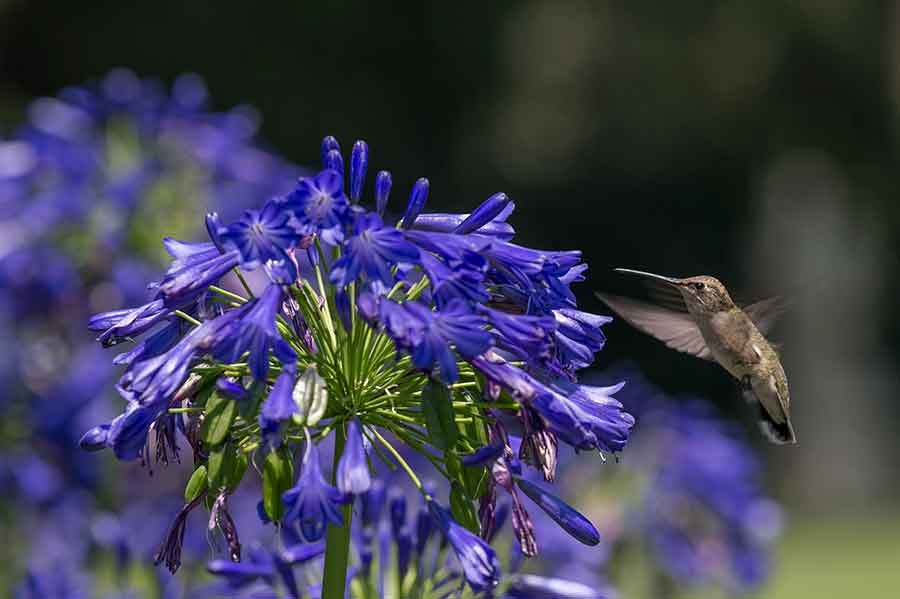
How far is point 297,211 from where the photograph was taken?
2.60 metres

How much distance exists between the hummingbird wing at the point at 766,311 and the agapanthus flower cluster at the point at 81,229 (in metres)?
2.81

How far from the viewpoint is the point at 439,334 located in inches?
96.6

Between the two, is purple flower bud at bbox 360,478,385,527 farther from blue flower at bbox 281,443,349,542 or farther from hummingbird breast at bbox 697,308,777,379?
hummingbird breast at bbox 697,308,777,379

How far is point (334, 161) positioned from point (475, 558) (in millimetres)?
847

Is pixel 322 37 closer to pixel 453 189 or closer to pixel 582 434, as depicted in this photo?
pixel 453 189

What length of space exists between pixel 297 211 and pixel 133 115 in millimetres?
4638

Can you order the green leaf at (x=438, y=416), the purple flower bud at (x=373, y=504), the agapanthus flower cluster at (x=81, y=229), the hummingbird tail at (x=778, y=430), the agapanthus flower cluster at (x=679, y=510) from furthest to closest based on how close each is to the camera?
the agapanthus flower cluster at (x=81, y=229), the agapanthus flower cluster at (x=679, y=510), the hummingbird tail at (x=778, y=430), the purple flower bud at (x=373, y=504), the green leaf at (x=438, y=416)

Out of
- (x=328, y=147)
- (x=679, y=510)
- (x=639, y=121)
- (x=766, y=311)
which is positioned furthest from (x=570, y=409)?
(x=639, y=121)

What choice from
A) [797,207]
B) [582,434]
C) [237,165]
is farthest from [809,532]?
[582,434]

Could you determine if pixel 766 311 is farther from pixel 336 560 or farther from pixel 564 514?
pixel 336 560

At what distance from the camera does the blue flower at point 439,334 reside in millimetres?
2443

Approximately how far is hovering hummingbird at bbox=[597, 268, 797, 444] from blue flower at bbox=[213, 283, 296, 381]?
1.91 m

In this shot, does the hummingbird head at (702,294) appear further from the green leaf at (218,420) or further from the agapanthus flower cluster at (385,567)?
the green leaf at (218,420)

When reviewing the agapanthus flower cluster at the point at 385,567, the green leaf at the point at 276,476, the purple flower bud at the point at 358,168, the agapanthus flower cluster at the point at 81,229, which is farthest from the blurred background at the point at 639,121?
the green leaf at the point at 276,476
